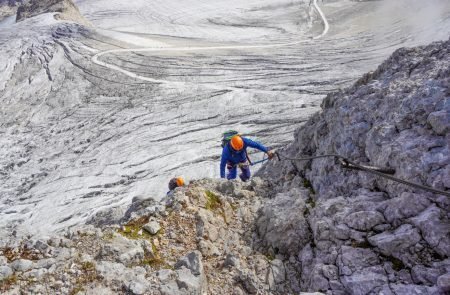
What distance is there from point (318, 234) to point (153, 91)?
20.1 meters

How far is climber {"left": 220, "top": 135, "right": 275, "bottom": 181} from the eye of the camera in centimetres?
965

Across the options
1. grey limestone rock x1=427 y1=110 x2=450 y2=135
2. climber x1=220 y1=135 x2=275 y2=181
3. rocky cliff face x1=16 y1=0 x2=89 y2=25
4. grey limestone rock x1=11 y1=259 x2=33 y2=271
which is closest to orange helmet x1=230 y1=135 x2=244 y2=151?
climber x1=220 y1=135 x2=275 y2=181

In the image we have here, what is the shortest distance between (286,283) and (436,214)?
2.15m

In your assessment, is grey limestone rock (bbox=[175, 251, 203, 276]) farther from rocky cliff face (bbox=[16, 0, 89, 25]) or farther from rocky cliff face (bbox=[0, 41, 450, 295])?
rocky cliff face (bbox=[16, 0, 89, 25])

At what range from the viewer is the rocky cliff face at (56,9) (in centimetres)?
3728

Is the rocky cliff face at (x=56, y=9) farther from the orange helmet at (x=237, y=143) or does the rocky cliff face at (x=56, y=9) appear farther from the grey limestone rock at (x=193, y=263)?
the grey limestone rock at (x=193, y=263)

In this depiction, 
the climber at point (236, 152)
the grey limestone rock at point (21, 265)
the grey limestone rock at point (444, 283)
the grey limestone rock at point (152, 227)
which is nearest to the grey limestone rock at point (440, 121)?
the grey limestone rock at point (444, 283)

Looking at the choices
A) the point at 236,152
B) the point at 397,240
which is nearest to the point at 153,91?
the point at 236,152

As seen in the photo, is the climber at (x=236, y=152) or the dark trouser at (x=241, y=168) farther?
the dark trouser at (x=241, y=168)

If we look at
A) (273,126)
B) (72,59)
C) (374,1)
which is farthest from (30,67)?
(374,1)

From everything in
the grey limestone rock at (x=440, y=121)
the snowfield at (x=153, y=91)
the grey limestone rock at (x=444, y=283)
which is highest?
the grey limestone rock at (x=440, y=121)

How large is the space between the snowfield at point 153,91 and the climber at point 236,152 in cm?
478

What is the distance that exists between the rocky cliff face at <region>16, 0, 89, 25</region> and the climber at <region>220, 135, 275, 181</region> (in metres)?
32.4

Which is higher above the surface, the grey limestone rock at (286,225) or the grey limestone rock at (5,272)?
the grey limestone rock at (5,272)
